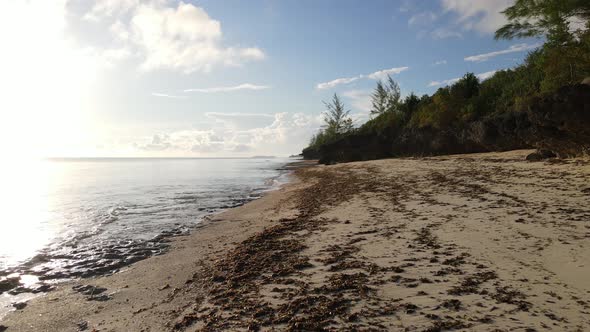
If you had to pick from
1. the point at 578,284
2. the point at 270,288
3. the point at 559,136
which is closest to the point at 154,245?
the point at 270,288

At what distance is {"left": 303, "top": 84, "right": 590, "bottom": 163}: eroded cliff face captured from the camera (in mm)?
11992

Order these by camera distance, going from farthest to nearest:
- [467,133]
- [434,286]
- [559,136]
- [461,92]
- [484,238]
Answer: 1. [461,92]
2. [467,133]
3. [559,136]
4. [484,238]
5. [434,286]

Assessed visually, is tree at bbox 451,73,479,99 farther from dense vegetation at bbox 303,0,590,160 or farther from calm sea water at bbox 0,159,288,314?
calm sea water at bbox 0,159,288,314

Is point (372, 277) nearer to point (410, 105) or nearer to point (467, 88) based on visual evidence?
point (467, 88)

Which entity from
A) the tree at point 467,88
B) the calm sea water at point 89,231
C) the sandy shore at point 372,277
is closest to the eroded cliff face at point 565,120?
the sandy shore at point 372,277

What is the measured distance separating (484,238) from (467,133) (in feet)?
81.0

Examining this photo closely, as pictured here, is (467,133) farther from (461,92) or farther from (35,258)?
(35,258)

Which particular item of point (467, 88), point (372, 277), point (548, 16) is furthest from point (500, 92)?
point (372, 277)

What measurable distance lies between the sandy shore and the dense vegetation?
8819 mm

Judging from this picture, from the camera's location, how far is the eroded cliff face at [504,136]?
39.3 ft

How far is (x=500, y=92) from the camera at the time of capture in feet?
92.8

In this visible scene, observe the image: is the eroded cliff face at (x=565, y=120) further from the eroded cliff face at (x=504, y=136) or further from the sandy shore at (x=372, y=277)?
the sandy shore at (x=372, y=277)

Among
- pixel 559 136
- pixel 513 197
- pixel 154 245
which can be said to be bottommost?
pixel 154 245

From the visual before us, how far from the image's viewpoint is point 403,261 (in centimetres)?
552
